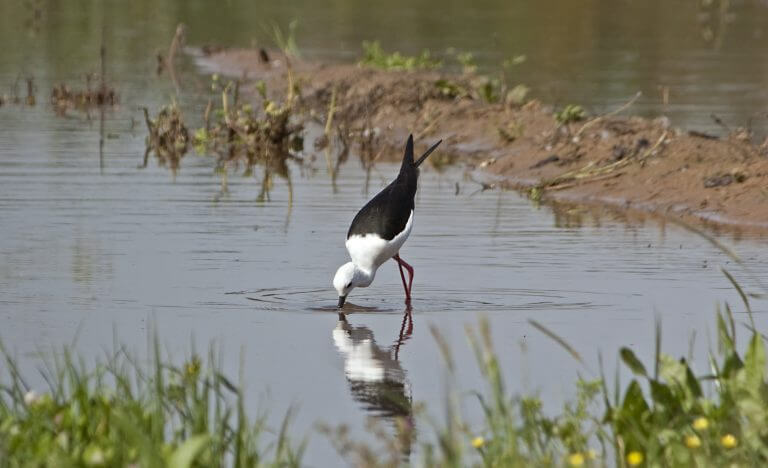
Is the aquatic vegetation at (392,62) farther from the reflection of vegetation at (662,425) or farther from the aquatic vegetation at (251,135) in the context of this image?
the reflection of vegetation at (662,425)

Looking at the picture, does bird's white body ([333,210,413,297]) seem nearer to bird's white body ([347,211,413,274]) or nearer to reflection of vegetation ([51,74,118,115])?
bird's white body ([347,211,413,274])

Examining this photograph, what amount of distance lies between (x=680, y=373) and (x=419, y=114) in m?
12.5

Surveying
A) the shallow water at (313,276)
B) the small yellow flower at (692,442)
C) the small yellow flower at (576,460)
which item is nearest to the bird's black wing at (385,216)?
the shallow water at (313,276)

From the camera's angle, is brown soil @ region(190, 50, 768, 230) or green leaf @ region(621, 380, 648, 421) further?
brown soil @ region(190, 50, 768, 230)

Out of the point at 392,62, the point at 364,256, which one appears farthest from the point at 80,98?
the point at 364,256

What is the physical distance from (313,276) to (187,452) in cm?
546

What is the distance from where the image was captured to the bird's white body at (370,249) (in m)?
9.29

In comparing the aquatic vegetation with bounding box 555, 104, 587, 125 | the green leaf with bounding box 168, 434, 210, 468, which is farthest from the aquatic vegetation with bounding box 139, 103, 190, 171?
the green leaf with bounding box 168, 434, 210, 468

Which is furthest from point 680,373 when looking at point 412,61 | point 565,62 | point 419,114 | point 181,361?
point 565,62

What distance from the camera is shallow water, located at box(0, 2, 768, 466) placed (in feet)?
26.0

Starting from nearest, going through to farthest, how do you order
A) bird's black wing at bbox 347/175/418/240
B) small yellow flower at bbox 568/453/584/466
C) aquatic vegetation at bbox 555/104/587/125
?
small yellow flower at bbox 568/453/584/466
bird's black wing at bbox 347/175/418/240
aquatic vegetation at bbox 555/104/587/125

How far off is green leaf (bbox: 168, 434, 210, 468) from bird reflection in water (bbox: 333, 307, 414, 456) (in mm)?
1568

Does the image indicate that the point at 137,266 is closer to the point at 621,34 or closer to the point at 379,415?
the point at 379,415

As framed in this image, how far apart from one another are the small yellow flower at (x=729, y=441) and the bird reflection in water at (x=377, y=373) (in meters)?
1.33
